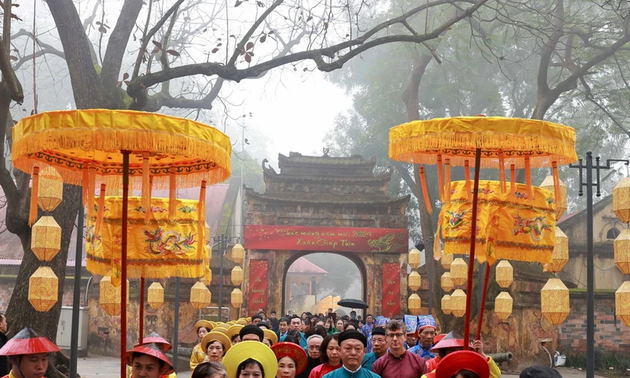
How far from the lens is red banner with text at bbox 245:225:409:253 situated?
82.2 feet

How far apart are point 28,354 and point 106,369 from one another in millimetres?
14071

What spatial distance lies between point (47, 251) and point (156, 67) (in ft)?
93.1

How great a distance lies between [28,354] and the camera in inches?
194

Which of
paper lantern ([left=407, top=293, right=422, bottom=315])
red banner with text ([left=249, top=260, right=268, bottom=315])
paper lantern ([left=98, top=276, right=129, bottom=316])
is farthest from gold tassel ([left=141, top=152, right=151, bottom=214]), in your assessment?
red banner with text ([left=249, top=260, right=268, bottom=315])

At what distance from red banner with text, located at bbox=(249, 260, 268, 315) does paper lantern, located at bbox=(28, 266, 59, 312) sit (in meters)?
14.9

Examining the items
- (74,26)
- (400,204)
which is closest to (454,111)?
(400,204)

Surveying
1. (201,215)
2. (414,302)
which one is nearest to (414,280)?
(414,302)

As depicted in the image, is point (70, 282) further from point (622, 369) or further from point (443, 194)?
point (443, 194)

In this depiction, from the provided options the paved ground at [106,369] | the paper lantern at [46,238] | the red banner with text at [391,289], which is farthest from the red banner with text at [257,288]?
the paper lantern at [46,238]

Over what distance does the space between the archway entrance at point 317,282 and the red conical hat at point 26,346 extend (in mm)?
36776

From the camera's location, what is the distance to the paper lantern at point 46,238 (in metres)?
9.62

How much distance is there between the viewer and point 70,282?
23.0 metres

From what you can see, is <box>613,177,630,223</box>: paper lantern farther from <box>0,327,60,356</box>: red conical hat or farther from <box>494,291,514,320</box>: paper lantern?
<box>0,327,60,356</box>: red conical hat

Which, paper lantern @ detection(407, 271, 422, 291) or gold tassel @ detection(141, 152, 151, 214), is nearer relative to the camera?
gold tassel @ detection(141, 152, 151, 214)
